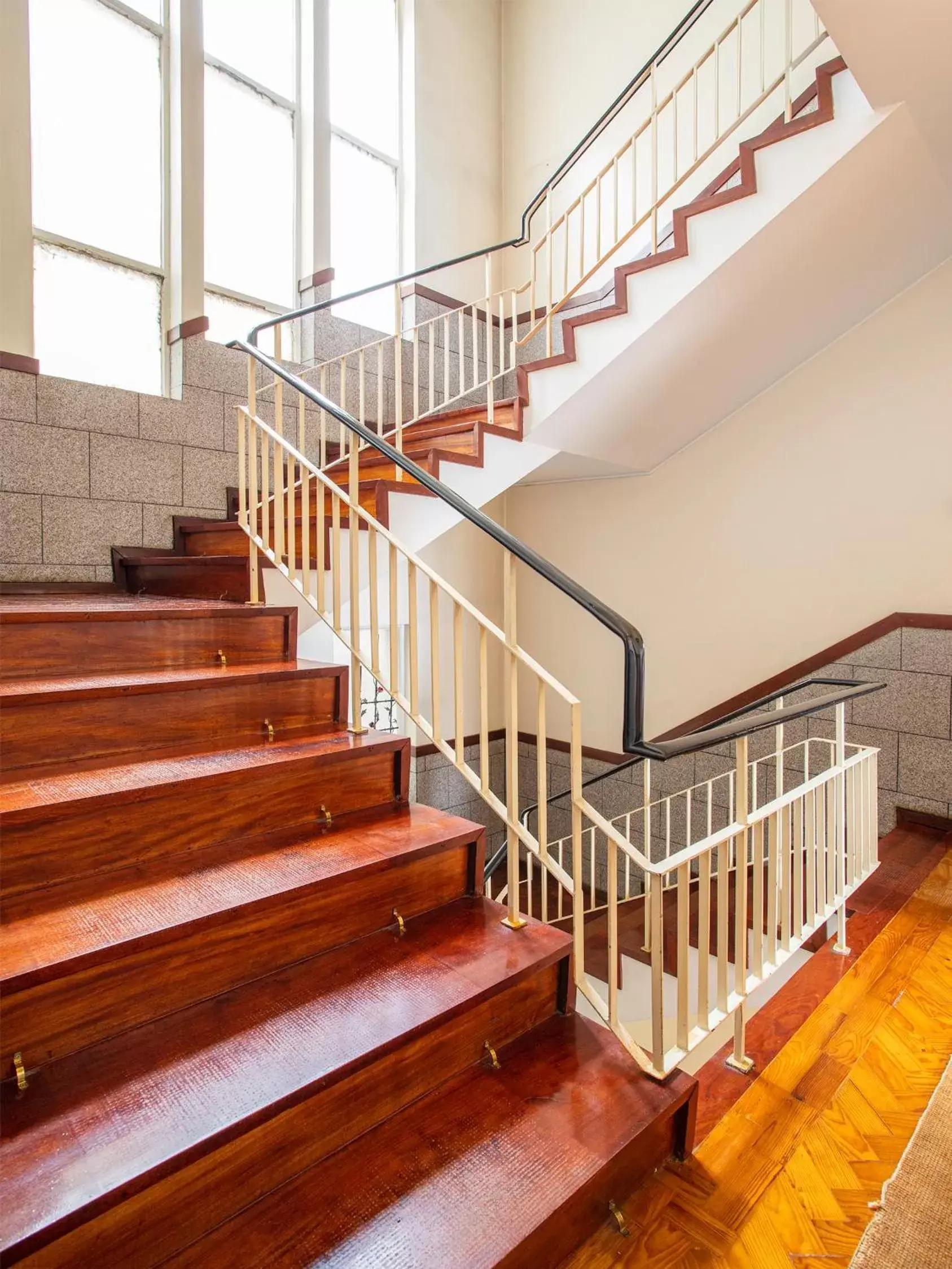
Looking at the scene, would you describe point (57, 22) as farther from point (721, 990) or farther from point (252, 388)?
A: point (721, 990)

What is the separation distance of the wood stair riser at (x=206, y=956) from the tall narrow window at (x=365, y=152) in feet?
14.0

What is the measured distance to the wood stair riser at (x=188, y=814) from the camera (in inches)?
57.9

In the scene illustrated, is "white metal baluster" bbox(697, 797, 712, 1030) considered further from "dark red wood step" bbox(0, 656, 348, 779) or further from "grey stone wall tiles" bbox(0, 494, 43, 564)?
"grey stone wall tiles" bbox(0, 494, 43, 564)

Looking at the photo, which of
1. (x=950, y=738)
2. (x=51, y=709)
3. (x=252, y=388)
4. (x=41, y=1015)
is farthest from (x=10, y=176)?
(x=950, y=738)

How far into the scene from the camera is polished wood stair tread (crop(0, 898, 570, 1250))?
1.02m

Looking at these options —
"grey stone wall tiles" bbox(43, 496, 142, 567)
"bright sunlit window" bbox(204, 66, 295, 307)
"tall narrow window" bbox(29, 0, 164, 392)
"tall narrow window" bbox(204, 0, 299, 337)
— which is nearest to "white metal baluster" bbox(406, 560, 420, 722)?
"grey stone wall tiles" bbox(43, 496, 142, 567)

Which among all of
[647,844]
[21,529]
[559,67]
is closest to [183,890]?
[647,844]

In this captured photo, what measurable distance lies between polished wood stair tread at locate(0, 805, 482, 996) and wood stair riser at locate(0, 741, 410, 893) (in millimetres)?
33

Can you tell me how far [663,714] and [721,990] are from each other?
3.06 m

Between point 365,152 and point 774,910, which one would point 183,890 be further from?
point 365,152

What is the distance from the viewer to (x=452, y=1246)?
112 centimetres

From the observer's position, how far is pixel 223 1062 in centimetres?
125

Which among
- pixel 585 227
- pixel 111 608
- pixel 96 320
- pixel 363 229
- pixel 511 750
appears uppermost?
pixel 363 229

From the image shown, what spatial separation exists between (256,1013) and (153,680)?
0.96 metres
